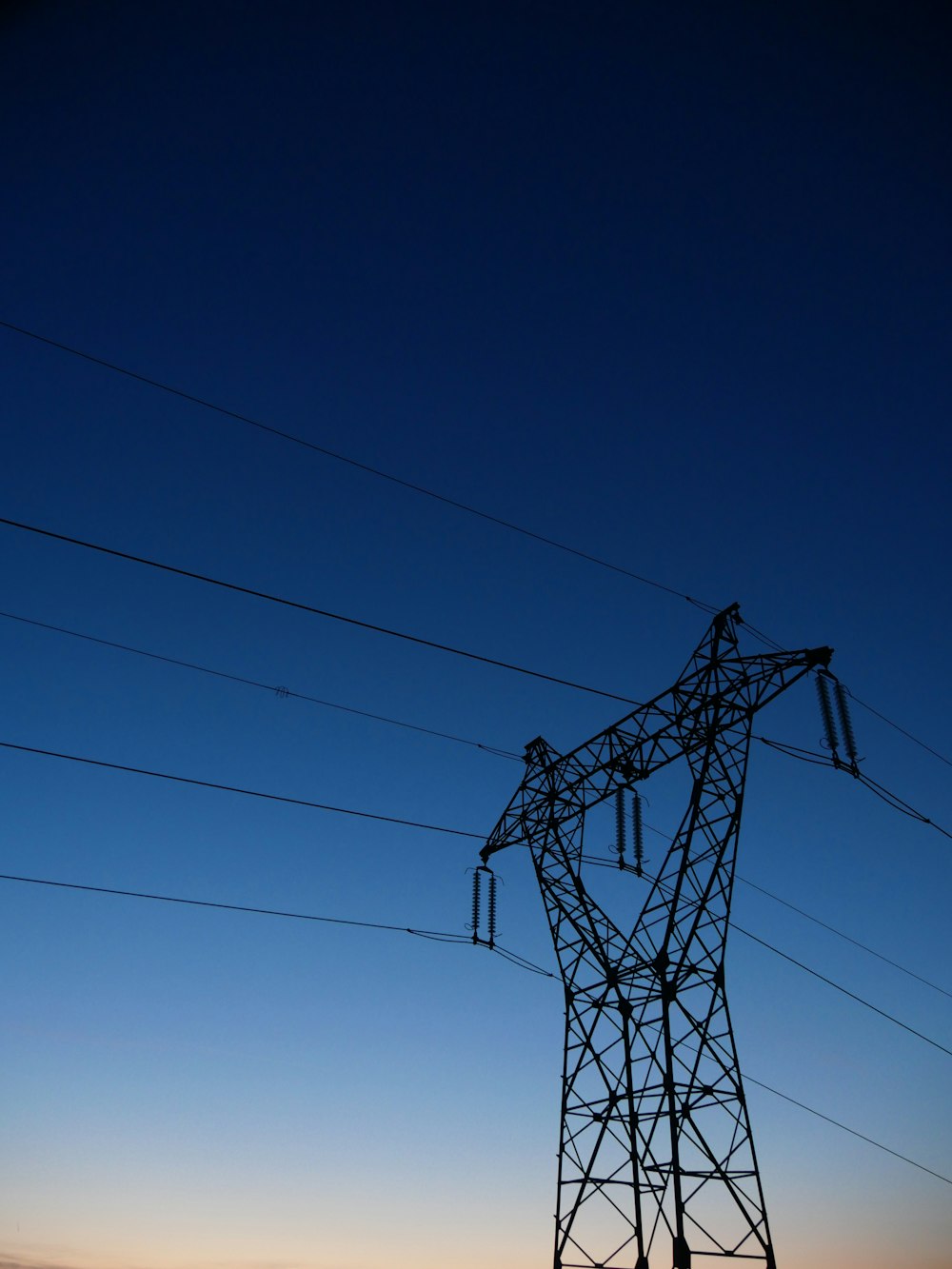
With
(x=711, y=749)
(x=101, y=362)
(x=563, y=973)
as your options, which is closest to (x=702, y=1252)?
(x=563, y=973)

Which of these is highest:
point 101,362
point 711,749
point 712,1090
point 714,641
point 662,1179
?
point 101,362

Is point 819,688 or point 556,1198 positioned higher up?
point 819,688

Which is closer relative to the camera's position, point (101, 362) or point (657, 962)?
point (101, 362)

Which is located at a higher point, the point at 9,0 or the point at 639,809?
the point at 639,809

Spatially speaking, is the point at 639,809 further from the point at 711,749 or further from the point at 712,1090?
the point at 712,1090

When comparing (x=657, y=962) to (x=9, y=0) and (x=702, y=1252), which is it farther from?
(x=9, y=0)

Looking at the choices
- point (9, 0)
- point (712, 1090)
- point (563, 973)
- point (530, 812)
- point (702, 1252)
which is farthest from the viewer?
point (530, 812)

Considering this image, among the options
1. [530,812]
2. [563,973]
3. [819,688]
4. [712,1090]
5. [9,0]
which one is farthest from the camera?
[530,812]

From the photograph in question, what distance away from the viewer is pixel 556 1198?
19.0m

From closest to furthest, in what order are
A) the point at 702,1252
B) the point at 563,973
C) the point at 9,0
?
the point at 9,0
the point at 702,1252
the point at 563,973

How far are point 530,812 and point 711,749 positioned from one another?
520cm

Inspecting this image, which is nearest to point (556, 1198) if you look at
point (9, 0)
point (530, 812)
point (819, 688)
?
point (530, 812)

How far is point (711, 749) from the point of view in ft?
63.8

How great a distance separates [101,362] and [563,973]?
15.9 meters
